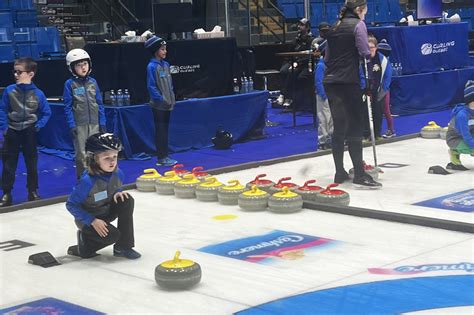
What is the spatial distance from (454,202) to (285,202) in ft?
5.09

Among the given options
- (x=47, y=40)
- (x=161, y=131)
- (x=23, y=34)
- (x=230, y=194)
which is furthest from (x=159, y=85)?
(x=47, y=40)

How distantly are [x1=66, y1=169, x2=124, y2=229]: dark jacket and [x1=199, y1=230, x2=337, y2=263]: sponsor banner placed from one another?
0.82m

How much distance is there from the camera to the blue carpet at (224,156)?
9.20 meters

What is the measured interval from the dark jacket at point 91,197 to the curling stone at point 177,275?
901 millimetres

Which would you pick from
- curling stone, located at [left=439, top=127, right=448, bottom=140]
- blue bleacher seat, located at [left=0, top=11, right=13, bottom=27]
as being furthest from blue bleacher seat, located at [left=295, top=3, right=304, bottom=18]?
curling stone, located at [left=439, top=127, right=448, bottom=140]

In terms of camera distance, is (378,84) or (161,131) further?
(378,84)

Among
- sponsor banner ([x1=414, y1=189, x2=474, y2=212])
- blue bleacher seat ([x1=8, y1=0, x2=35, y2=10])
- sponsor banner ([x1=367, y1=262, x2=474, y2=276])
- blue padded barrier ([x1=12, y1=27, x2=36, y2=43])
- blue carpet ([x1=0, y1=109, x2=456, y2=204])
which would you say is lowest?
blue carpet ([x1=0, y1=109, x2=456, y2=204])

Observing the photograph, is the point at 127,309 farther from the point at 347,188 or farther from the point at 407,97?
the point at 407,97

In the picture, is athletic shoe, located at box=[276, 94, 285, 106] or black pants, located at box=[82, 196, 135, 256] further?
athletic shoe, located at box=[276, 94, 285, 106]

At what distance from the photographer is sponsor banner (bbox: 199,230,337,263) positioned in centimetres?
563

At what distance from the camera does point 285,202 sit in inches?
274

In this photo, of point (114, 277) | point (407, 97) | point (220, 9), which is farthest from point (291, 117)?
point (114, 277)

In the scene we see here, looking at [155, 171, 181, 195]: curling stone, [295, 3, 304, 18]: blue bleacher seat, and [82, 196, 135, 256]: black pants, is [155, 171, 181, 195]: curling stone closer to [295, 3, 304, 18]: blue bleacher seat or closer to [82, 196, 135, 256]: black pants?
[82, 196, 135, 256]: black pants

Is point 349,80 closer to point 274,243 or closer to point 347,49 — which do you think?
point 347,49
